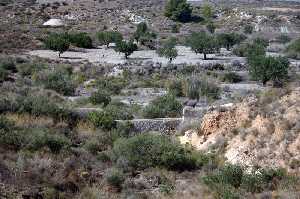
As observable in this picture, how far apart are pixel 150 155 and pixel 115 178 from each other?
7.91ft

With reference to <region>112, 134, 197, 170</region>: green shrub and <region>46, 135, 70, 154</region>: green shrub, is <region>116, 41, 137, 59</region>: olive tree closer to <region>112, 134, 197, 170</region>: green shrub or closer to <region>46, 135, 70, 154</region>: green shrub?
<region>46, 135, 70, 154</region>: green shrub

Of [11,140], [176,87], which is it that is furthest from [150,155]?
[176,87]

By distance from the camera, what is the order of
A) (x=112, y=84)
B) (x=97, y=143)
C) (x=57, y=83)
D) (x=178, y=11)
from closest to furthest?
(x=97, y=143)
(x=57, y=83)
(x=112, y=84)
(x=178, y=11)

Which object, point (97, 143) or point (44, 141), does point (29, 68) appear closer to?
point (97, 143)

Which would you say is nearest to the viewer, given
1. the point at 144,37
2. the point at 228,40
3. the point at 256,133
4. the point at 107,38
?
the point at 256,133

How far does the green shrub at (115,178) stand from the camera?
1683 centimetres

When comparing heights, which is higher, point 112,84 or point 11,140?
point 11,140

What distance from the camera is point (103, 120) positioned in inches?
921

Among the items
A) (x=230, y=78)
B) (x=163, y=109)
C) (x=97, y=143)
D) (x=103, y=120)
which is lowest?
(x=230, y=78)

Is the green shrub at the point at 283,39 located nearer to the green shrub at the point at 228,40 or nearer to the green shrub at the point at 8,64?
the green shrub at the point at 228,40

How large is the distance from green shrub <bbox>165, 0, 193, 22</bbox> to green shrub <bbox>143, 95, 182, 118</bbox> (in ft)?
223

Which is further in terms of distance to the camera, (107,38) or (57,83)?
(107,38)

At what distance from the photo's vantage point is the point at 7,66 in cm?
4441

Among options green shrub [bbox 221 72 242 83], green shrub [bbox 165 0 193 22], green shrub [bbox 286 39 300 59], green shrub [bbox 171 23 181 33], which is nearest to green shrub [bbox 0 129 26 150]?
green shrub [bbox 221 72 242 83]
